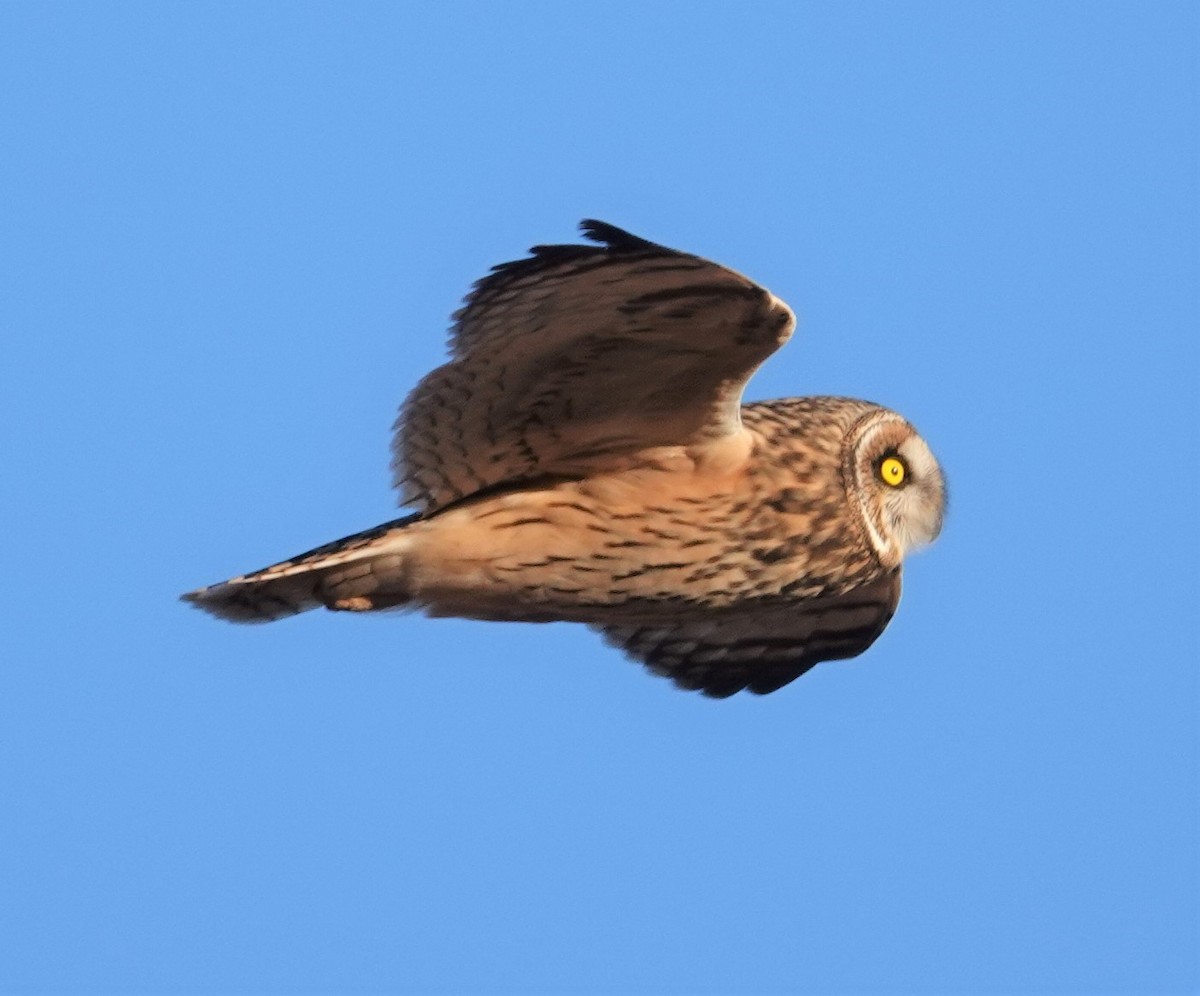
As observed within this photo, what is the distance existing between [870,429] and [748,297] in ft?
3.33

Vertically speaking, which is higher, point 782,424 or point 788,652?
point 782,424

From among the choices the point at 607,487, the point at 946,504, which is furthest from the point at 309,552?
the point at 946,504

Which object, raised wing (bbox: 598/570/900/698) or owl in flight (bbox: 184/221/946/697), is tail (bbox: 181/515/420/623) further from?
raised wing (bbox: 598/570/900/698)

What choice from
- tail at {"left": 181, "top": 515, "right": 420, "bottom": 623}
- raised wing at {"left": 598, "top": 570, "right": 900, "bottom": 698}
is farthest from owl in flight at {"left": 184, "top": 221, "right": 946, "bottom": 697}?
raised wing at {"left": 598, "top": 570, "right": 900, "bottom": 698}

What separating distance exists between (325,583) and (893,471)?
157 cm

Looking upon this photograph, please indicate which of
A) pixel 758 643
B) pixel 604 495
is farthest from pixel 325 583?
pixel 758 643

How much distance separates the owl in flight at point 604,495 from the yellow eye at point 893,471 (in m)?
0.03

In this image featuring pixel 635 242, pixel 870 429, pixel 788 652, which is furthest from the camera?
pixel 788 652

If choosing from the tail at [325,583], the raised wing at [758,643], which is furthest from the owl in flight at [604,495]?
the raised wing at [758,643]

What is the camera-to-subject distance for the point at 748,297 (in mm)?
4844

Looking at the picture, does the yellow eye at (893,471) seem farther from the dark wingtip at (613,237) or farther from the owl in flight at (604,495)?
the dark wingtip at (613,237)

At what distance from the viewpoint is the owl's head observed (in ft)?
18.6

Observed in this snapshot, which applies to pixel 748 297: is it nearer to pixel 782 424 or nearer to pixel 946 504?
pixel 782 424

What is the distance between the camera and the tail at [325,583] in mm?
5480
